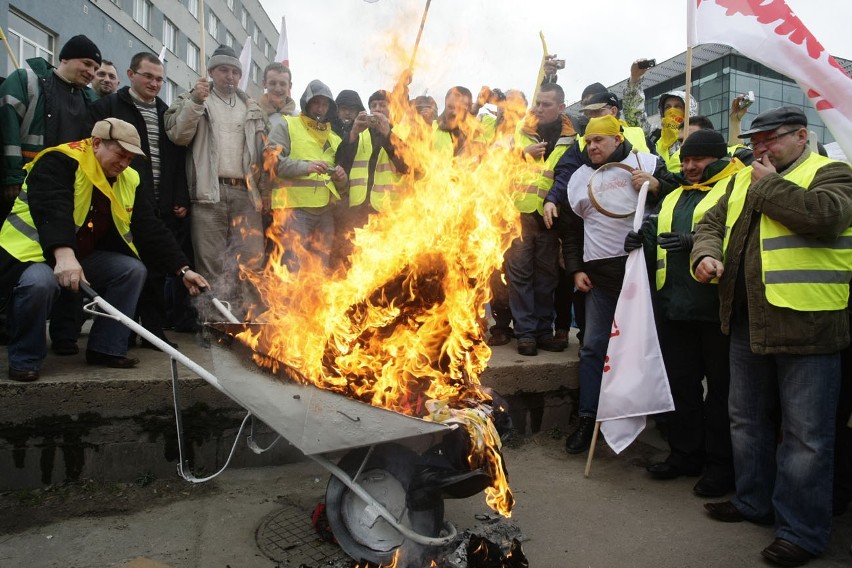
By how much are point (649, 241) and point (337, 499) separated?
2988 millimetres

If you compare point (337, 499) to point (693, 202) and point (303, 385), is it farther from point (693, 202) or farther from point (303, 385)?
point (693, 202)

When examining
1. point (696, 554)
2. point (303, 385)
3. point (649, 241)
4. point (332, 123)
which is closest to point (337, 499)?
point (303, 385)

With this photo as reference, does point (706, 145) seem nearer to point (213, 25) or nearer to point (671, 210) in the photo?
point (671, 210)

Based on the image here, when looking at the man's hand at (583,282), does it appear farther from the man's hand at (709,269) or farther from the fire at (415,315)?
the man's hand at (709,269)

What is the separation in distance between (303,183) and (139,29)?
21583 mm

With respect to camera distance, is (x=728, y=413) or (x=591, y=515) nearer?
(x=591, y=515)

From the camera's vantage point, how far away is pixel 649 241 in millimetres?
4527

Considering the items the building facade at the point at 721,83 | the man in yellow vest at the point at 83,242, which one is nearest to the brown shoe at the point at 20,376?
the man in yellow vest at the point at 83,242

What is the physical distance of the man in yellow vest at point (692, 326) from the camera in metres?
4.19

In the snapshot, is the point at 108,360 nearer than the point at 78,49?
Yes

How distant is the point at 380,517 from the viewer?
9.79ft

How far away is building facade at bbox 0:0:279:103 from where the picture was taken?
46.9 ft

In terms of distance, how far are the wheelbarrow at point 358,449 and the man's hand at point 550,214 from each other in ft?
9.26

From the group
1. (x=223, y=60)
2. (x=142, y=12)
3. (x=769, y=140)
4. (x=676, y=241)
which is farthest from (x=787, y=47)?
(x=142, y=12)
